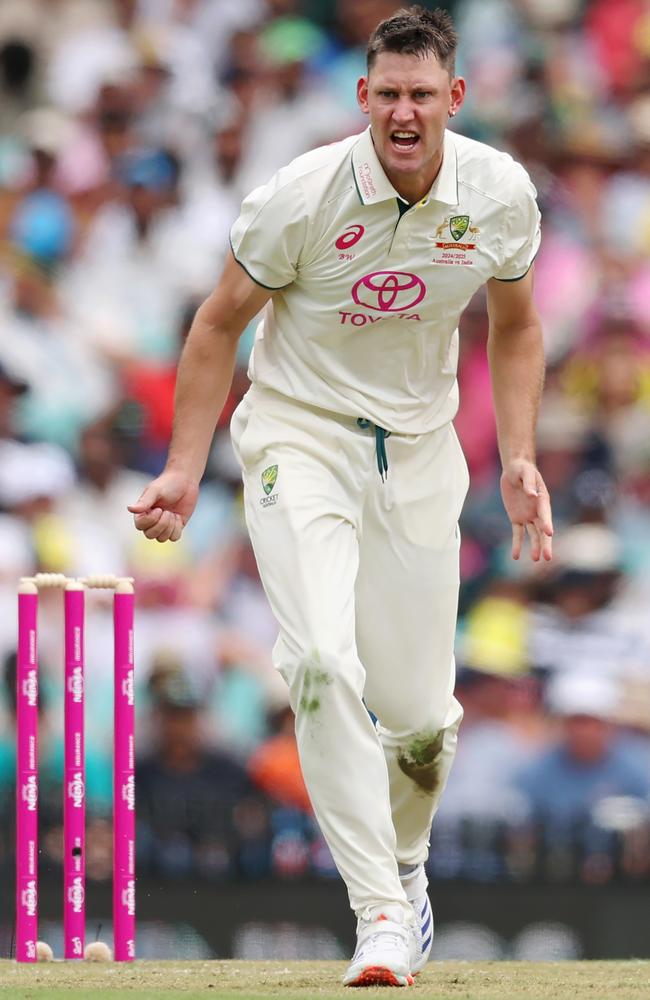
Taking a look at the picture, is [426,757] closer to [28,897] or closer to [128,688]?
[128,688]

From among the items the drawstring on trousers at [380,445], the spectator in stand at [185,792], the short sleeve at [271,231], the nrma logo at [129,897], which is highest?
the short sleeve at [271,231]

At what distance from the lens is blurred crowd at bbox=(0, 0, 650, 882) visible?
6258 mm

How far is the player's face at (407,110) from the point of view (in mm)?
3682

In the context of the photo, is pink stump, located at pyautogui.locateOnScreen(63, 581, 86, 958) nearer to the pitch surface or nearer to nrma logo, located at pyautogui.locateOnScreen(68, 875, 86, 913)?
nrma logo, located at pyautogui.locateOnScreen(68, 875, 86, 913)

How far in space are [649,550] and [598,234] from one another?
1392 millimetres

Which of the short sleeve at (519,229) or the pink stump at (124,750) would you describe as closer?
the short sleeve at (519,229)

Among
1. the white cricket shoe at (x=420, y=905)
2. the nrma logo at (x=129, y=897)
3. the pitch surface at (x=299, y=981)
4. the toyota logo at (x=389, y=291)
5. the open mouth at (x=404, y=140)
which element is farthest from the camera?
the nrma logo at (x=129, y=897)

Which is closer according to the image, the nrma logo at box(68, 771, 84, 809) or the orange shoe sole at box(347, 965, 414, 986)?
the orange shoe sole at box(347, 965, 414, 986)

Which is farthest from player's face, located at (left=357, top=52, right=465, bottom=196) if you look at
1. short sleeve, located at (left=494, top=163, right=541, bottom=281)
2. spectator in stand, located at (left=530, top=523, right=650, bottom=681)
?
spectator in stand, located at (left=530, top=523, right=650, bottom=681)

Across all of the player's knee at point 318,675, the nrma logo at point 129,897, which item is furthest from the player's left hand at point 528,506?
the nrma logo at point 129,897

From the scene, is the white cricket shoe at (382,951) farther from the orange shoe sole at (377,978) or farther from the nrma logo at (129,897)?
the nrma logo at (129,897)

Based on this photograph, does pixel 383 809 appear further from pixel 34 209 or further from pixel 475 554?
pixel 34 209

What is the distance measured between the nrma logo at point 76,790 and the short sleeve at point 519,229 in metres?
1.54

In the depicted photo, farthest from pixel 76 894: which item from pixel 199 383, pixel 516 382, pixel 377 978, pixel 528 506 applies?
pixel 516 382
